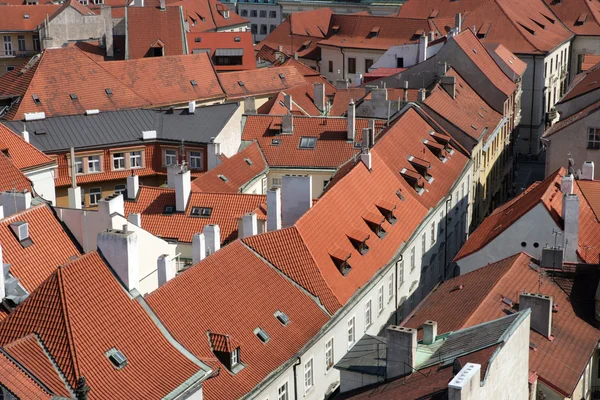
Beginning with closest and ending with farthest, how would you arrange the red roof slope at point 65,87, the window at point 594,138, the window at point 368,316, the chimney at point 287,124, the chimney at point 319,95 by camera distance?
the window at point 368,316, the window at point 594,138, the chimney at point 287,124, the red roof slope at point 65,87, the chimney at point 319,95

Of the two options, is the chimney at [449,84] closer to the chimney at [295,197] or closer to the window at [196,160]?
the window at [196,160]

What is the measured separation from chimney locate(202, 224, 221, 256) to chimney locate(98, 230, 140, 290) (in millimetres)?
10397

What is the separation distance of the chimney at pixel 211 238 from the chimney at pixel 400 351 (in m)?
14.9

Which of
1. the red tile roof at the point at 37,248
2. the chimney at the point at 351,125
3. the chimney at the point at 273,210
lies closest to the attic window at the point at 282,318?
the chimney at the point at 273,210

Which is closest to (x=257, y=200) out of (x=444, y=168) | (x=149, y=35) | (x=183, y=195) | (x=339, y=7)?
(x=183, y=195)

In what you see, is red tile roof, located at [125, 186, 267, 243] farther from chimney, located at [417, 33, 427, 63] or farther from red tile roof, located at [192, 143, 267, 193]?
chimney, located at [417, 33, 427, 63]

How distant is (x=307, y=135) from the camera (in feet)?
236

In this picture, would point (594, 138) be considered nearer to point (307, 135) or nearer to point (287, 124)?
point (307, 135)

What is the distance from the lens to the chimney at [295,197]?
5241 centimetres

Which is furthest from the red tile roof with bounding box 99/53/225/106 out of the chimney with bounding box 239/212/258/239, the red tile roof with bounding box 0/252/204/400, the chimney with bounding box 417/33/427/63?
the red tile roof with bounding box 0/252/204/400

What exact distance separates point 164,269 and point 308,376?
7.17 meters

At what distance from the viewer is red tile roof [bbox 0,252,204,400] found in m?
34.0

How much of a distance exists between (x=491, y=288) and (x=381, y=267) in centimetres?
949

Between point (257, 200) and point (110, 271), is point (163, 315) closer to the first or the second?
point (110, 271)
